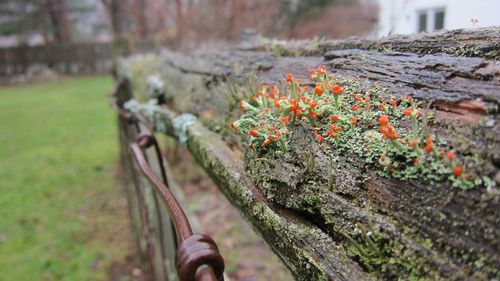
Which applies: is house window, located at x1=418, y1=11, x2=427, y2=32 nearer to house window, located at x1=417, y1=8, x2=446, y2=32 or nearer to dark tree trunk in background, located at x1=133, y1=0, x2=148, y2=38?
house window, located at x1=417, y1=8, x2=446, y2=32

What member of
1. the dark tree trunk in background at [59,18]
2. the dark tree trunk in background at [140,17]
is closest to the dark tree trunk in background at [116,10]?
the dark tree trunk in background at [140,17]

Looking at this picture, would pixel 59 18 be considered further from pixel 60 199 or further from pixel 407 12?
pixel 407 12

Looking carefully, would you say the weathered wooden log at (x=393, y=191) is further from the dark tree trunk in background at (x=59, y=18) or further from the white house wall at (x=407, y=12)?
the dark tree trunk in background at (x=59, y=18)

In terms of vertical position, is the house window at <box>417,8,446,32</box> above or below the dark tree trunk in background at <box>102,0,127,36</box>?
below

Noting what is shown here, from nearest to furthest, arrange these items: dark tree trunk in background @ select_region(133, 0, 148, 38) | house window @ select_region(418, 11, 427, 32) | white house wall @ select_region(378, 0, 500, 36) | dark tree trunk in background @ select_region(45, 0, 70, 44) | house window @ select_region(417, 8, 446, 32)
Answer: white house wall @ select_region(378, 0, 500, 36) < house window @ select_region(417, 8, 446, 32) < house window @ select_region(418, 11, 427, 32) < dark tree trunk in background @ select_region(133, 0, 148, 38) < dark tree trunk in background @ select_region(45, 0, 70, 44)

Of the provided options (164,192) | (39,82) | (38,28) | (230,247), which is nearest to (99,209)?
(230,247)

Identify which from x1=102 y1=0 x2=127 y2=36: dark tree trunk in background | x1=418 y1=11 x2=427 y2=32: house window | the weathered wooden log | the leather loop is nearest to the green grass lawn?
the weathered wooden log
